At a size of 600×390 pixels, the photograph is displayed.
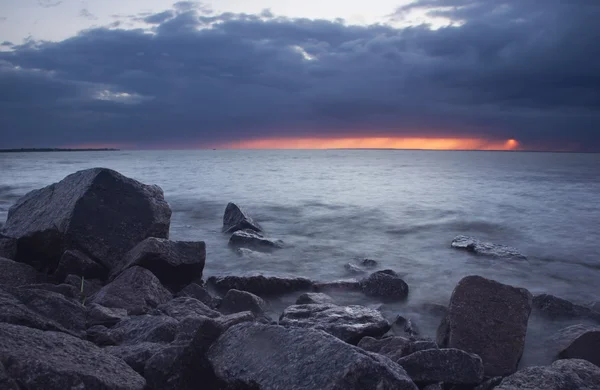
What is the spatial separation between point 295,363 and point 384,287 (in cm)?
533

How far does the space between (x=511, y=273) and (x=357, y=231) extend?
253 inches

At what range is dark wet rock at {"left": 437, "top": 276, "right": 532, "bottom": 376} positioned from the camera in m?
5.09

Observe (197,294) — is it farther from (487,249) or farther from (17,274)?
(487,249)

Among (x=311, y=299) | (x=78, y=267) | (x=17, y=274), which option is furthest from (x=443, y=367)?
(x=17, y=274)

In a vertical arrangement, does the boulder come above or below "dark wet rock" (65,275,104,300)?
below

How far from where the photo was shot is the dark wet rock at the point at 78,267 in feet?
22.4

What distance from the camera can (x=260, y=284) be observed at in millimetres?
7809

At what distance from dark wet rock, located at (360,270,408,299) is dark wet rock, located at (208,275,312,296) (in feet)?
3.61

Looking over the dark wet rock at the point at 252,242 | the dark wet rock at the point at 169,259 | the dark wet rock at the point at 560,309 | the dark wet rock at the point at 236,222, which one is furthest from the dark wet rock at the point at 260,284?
the dark wet rock at the point at 236,222

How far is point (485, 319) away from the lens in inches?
211

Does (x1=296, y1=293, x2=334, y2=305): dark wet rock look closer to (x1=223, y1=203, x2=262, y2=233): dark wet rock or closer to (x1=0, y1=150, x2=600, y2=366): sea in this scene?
(x1=0, y1=150, x2=600, y2=366): sea

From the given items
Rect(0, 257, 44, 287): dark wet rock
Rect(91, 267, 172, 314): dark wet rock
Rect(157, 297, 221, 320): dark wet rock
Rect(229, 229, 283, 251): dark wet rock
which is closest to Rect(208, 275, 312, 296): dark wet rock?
Rect(91, 267, 172, 314): dark wet rock

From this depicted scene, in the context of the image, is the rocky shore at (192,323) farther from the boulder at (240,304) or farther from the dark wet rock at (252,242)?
the dark wet rock at (252,242)

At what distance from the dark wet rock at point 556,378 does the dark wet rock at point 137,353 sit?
2.68m
